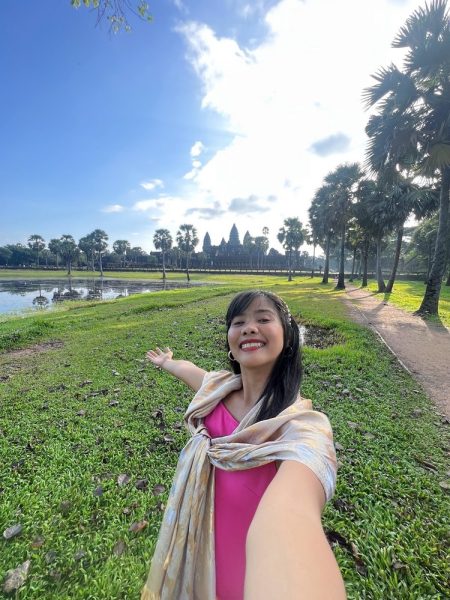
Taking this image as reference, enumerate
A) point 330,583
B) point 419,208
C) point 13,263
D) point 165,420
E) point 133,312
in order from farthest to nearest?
point 13,263
point 419,208
point 133,312
point 165,420
point 330,583

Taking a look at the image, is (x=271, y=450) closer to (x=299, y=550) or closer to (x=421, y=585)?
(x=299, y=550)

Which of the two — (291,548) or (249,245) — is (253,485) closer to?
(291,548)

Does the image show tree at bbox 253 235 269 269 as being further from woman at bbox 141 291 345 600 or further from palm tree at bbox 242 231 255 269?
woman at bbox 141 291 345 600

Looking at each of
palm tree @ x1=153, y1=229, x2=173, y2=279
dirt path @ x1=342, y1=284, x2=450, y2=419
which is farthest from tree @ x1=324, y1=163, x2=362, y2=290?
palm tree @ x1=153, y1=229, x2=173, y2=279

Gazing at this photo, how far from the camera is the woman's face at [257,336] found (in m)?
1.62

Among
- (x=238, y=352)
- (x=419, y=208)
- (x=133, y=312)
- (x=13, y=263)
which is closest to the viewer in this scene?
(x=238, y=352)

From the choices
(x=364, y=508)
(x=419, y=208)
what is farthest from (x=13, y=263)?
(x=364, y=508)

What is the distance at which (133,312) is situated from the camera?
1422cm

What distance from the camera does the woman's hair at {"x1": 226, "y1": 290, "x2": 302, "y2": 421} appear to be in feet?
4.98

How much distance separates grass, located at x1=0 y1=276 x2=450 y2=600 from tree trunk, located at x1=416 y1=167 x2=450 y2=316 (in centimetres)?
829

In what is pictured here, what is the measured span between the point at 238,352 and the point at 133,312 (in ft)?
43.7

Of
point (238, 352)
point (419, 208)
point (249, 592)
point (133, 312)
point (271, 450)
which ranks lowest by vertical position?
point (133, 312)

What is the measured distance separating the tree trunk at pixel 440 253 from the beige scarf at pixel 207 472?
13.5 metres

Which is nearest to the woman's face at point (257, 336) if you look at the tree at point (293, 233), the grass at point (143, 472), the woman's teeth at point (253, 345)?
the woman's teeth at point (253, 345)
